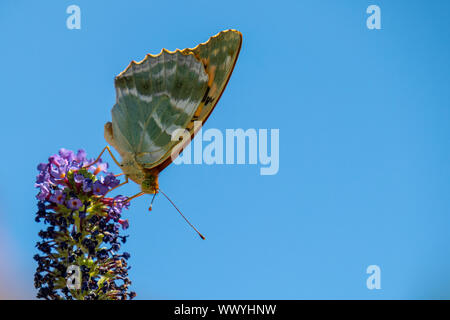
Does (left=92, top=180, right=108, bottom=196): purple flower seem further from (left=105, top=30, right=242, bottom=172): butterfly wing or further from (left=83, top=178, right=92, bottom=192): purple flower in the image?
(left=105, top=30, right=242, bottom=172): butterfly wing

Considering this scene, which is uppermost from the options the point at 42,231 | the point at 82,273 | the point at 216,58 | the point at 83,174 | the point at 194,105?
the point at 216,58

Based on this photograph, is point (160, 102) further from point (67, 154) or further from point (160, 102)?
point (67, 154)

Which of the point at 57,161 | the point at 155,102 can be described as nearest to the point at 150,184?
the point at 155,102

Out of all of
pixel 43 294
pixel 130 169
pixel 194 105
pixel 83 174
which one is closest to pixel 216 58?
pixel 194 105

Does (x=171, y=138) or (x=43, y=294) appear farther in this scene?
(x=171, y=138)

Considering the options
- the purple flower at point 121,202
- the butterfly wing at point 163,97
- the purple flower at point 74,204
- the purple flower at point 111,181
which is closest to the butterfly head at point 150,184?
the butterfly wing at point 163,97
